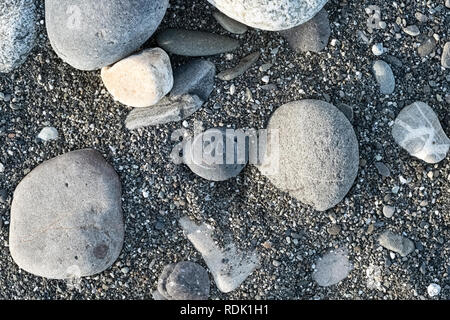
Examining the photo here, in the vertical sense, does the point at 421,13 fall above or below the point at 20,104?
above

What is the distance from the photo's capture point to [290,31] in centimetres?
271

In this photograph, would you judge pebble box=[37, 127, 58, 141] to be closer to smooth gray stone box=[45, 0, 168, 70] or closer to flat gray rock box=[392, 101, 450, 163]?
smooth gray stone box=[45, 0, 168, 70]

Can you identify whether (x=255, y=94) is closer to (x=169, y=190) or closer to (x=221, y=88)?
(x=221, y=88)

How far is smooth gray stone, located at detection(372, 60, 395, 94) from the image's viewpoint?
273 centimetres

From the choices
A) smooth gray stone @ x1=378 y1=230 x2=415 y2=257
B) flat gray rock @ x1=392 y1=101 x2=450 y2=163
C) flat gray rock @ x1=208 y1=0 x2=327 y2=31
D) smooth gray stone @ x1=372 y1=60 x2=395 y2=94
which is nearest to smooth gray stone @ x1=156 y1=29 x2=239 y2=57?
flat gray rock @ x1=208 y1=0 x2=327 y2=31

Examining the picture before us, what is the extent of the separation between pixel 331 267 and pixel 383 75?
3.42 feet

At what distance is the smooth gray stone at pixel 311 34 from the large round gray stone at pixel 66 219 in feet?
3.85

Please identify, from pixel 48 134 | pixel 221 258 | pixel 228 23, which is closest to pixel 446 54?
pixel 228 23

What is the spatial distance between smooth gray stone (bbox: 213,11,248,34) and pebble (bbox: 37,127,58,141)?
102 cm

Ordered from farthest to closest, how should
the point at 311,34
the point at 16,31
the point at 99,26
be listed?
the point at 311,34 < the point at 16,31 < the point at 99,26

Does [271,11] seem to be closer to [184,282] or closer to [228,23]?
[228,23]

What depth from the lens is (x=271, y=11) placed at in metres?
2.47
